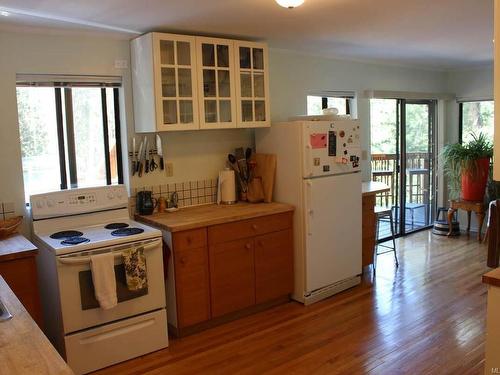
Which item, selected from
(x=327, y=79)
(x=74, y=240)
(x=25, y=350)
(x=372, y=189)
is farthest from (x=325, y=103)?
(x=25, y=350)

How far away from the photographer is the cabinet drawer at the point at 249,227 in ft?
11.0

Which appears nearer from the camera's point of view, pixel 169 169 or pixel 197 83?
pixel 197 83

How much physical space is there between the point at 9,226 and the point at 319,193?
7.37ft

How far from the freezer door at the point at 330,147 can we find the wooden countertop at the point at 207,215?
0.40m

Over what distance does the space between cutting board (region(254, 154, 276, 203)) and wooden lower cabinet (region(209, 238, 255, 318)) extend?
534mm

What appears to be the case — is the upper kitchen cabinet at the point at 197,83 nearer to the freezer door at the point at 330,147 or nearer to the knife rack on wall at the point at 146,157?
the knife rack on wall at the point at 146,157

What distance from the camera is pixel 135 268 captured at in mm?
2879

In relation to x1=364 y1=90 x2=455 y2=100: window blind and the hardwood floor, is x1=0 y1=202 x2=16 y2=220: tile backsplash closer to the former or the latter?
the hardwood floor

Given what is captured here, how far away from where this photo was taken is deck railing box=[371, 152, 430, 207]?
224 inches

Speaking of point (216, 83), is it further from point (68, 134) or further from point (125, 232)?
point (125, 232)

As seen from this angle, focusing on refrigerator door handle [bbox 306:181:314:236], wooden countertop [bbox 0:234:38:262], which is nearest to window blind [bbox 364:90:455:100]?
refrigerator door handle [bbox 306:181:314:236]

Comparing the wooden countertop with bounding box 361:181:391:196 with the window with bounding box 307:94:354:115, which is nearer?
the wooden countertop with bounding box 361:181:391:196

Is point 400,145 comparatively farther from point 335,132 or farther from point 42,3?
point 42,3

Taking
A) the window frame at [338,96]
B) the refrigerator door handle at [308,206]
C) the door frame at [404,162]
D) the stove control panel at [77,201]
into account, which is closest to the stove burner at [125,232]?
the stove control panel at [77,201]
